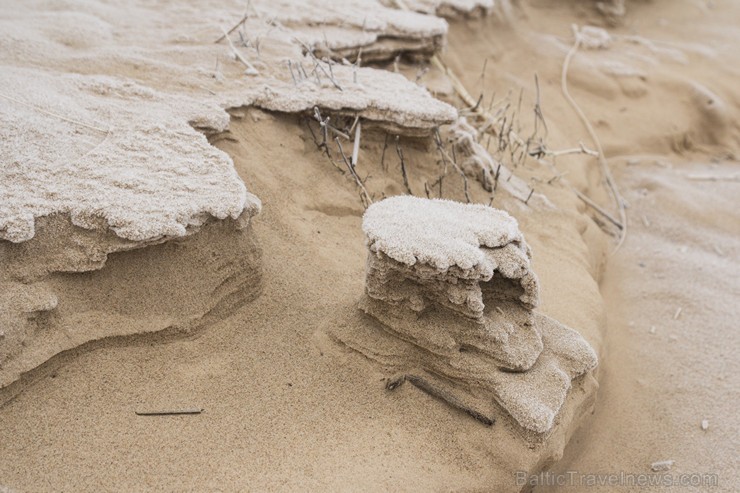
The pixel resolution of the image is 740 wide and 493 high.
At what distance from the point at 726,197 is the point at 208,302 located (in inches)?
144

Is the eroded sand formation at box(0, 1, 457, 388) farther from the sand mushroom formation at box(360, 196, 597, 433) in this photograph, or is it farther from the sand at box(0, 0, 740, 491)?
the sand mushroom formation at box(360, 196, 597, 433)

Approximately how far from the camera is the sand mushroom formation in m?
1.76

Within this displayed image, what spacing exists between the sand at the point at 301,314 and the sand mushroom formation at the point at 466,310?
87mm

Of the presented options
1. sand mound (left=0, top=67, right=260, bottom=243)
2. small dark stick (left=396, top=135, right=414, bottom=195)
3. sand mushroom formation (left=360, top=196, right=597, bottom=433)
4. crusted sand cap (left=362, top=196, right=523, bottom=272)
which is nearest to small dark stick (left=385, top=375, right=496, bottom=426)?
sand mushroom formation (left=360, top=196, right=597, bottom=433)

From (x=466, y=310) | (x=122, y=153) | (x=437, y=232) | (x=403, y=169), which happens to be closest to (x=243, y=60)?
(x=403, y=169)

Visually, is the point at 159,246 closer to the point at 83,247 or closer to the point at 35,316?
the point at 83,247

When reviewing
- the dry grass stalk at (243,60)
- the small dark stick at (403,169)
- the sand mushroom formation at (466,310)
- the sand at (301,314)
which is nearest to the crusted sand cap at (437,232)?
the sand mushroom formation at (466,310)

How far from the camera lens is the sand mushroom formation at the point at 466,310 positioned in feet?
5.79

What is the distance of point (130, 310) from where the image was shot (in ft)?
6.15

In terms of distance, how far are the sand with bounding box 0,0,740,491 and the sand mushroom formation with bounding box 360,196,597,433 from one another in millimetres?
Answer: 87

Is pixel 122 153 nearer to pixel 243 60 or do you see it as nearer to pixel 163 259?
pixel 163 259

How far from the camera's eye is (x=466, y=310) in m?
1.82

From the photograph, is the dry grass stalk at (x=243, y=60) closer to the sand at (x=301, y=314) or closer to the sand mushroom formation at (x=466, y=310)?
the sand at (x=301, y=314)

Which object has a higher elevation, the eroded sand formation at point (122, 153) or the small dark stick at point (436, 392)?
the eroded sand formation at point (122, 153)
